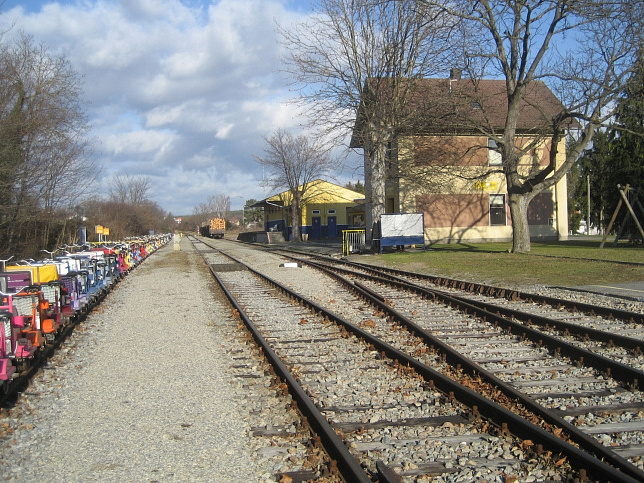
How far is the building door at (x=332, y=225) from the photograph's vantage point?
68.0 metres

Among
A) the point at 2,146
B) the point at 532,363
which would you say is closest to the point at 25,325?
the point at 532,363

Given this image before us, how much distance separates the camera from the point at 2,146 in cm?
2003

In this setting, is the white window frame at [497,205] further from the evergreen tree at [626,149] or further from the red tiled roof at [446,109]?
the red tiled roof at [446,109]

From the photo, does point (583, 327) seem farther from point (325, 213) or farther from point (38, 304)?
point (325, 213)

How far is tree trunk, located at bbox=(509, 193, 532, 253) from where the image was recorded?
80.0 feet

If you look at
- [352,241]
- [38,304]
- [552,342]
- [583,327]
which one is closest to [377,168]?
[352,241]

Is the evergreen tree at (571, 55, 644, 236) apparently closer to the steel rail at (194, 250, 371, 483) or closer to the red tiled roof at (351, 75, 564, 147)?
the red tiled roof at (351, 75, 564, 147)

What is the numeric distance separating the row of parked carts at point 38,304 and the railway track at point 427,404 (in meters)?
3.20

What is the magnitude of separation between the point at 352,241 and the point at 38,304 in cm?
2495

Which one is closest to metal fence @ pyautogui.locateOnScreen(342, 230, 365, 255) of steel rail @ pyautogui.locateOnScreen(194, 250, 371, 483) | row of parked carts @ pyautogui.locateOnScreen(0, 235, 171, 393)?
row of parked carts @ pyautogui.locateOnScreen(0, 235, 171, 393)

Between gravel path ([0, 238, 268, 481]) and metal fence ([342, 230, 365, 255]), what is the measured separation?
825 inches

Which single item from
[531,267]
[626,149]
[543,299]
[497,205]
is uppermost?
[626,149]

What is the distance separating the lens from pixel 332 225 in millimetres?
68125

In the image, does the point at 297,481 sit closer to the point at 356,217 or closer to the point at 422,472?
the point at 422,472
